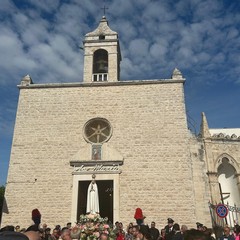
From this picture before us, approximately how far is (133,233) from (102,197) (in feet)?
27.7

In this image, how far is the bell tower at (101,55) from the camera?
48.1ft

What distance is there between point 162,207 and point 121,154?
2.72 m

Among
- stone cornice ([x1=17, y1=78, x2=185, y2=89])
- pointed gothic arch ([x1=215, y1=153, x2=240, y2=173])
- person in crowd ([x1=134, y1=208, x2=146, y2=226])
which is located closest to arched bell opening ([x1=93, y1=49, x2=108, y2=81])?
stone cornice ([x1=17, y1=78, x2=185, y2=89])

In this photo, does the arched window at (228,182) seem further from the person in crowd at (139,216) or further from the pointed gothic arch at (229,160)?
the person in crowd at (139,216)

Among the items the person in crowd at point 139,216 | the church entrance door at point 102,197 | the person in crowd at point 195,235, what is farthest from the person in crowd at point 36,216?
the person in crowd at point 195,235

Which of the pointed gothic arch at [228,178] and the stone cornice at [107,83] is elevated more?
the stone cornice at [107,83]

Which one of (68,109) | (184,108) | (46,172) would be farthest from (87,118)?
(184,108)

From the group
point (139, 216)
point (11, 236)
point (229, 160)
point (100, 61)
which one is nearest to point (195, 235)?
point (11, 236)

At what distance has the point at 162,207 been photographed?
1160 centimetres

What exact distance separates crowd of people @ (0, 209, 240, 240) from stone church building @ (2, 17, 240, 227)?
1.23 metres

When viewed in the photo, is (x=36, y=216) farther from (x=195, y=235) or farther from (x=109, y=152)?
(x=195, y=235)

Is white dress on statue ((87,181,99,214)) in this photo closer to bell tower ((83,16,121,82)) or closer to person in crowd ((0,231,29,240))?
bell tower ((83,16,121,82))

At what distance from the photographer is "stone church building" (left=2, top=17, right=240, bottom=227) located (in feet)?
38.7

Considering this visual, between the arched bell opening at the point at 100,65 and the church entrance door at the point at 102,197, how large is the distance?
205 inches
